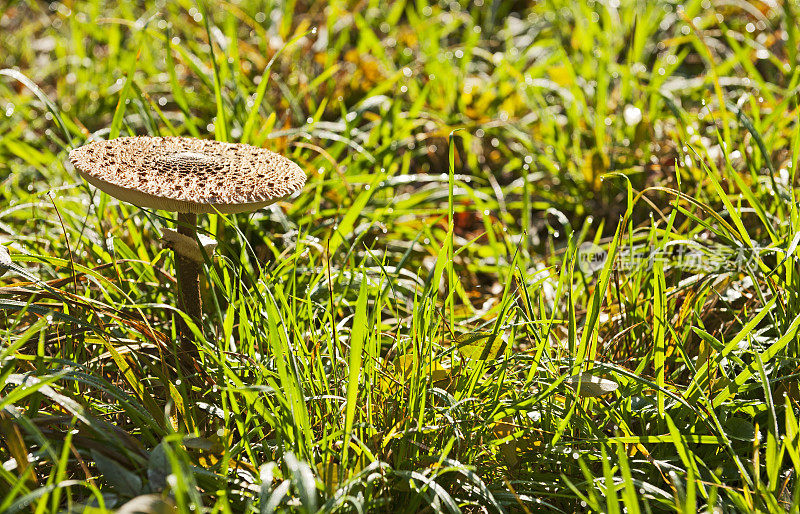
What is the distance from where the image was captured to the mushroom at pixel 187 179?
5.20 feet

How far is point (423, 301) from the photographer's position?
5.54 ft

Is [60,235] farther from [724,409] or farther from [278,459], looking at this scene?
[724,409]

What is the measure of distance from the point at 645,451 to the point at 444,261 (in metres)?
0.66

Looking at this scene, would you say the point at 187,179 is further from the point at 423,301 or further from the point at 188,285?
the point at 423,301

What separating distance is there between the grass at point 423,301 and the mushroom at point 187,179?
0.30ft

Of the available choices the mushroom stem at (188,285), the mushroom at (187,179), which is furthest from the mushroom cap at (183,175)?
the mushroom stem at (188,285)

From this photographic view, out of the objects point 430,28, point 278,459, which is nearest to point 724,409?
point 278,459

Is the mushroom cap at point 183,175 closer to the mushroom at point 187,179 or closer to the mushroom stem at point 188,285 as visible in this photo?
the mushroom at point 187,179

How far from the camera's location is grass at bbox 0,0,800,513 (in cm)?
153

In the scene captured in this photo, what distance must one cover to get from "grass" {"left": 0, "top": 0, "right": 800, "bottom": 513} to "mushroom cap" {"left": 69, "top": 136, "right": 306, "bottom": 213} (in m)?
0.09

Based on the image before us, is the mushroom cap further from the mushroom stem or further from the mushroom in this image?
the mushroom stem

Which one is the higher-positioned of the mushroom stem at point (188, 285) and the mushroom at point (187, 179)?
the mushroom at point (187, 179)

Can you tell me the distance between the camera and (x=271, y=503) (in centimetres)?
132

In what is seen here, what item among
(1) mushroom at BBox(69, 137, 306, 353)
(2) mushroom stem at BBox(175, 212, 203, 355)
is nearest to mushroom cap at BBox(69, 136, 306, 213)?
(1) mushroom at BBox(69, 137, 306, 353)
